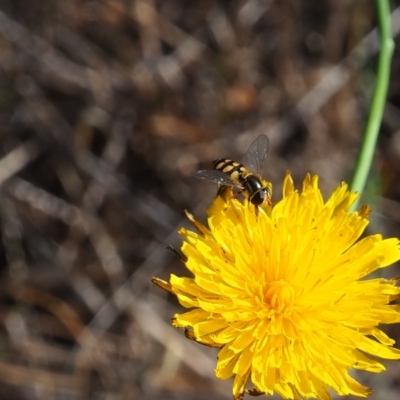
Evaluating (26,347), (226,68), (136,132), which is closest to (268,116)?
(226,68)

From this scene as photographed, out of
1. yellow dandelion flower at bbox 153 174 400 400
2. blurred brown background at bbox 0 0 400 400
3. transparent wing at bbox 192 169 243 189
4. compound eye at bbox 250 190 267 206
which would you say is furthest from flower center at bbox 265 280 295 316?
blurred brown background at bbox 0 0 400 400

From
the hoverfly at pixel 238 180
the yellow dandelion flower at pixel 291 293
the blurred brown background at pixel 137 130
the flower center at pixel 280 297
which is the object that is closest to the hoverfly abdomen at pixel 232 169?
the hoverfly at pixel 238 180

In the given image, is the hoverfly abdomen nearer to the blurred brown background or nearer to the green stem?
the green stem

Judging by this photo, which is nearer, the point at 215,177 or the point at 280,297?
the point at 280,297

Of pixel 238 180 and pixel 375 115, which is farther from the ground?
pixel 375 115

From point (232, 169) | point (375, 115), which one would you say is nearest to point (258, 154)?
point (232, 169)

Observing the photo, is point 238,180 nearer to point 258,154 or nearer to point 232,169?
point 232,169

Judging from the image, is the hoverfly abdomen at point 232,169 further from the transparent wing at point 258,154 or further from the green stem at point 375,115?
the green stem at point 375,115
